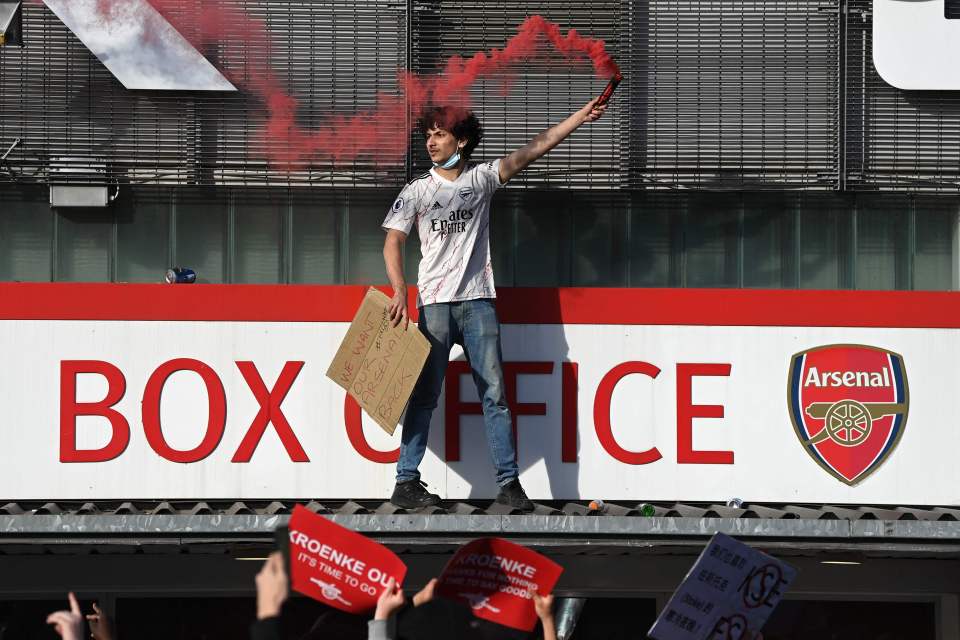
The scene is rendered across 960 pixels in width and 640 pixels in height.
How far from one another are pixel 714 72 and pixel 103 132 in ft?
14.3

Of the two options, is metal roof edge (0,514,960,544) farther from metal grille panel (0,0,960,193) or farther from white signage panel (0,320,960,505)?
metal grille panel (0,0,960,193)

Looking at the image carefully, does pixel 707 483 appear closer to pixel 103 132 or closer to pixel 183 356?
pixel 183 356

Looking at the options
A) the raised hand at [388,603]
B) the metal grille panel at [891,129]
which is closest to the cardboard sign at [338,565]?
the raised hand at [388,603]

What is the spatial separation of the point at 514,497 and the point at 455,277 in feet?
4.24

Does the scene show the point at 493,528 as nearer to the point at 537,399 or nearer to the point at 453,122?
the point at 537,399

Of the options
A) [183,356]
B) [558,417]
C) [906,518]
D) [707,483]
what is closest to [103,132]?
[183,356]

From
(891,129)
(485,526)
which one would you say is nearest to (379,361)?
(485,526)

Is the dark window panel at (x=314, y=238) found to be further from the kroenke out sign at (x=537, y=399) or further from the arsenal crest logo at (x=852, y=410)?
the arsenal crest logo at (x=852, y=410)

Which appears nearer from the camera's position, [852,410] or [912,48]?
[852,410]

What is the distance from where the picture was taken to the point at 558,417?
7.82 meters

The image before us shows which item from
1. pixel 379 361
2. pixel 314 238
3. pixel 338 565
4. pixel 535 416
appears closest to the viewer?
pixel 338 565

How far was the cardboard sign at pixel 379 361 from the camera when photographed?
290 inches

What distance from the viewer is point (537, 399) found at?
783 cm

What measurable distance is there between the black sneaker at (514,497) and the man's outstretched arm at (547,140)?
5.83ft
